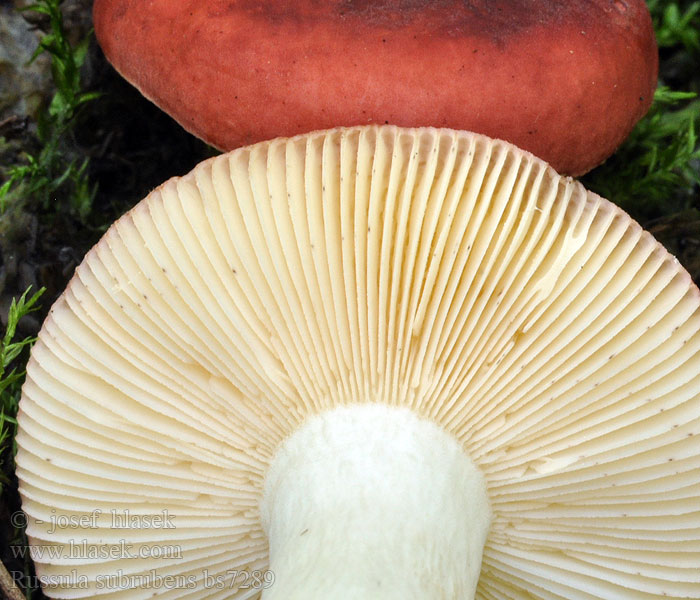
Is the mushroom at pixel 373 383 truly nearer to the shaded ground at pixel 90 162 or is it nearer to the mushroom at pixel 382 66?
the mushroom at pixel 382 66

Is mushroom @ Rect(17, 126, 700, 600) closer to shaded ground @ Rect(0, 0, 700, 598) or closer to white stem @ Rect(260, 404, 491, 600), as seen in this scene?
white stem @ Rect(260, 404, 491, 600)

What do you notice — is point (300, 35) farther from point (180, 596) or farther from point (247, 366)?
point (180, 596)

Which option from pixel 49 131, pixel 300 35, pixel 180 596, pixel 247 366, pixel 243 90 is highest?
pixel 300 35

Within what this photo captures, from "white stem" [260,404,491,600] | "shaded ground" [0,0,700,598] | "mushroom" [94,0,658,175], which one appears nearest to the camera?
"white stem" [260,404,491,600]

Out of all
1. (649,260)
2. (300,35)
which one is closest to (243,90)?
(300,35)

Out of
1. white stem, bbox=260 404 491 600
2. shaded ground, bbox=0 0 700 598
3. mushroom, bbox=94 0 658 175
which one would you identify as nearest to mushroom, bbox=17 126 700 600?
white stem, bbox=260 404 491 600

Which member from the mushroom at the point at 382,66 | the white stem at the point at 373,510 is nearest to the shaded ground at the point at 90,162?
the mushroom at the point at 382,66
